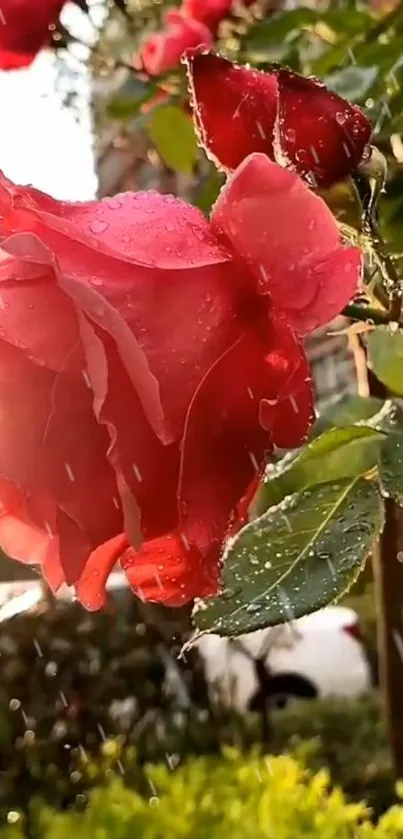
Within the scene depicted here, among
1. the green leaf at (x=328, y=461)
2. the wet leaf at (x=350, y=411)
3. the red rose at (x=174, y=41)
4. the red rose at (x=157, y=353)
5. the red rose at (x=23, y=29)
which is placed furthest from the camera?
the red rose at (x=174, y=41)

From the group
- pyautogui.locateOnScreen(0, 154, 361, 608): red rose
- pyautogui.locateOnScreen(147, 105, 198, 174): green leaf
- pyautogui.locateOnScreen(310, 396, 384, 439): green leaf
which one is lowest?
pyautogui.locateOnScreen(310, 396, 384, 439): green leaf

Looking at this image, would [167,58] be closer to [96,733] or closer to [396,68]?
[396,68]

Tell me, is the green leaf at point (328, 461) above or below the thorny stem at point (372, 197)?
below

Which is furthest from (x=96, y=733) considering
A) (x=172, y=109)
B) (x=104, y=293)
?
(x=104, y=293)

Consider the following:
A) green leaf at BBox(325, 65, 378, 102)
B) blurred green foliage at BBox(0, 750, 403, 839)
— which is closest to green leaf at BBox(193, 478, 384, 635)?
green leaf at BBox(325, 65, 378, 102)

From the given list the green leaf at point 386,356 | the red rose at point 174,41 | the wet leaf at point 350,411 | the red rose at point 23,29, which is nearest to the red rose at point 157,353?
the green leaf at point 386,356

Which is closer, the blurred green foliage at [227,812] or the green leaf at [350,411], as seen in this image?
the green leaf at [350,411]

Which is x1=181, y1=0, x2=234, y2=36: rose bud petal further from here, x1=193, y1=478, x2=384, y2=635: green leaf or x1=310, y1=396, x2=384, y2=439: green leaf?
x1=193, y1=478, x2=384, y2=635: green leaf

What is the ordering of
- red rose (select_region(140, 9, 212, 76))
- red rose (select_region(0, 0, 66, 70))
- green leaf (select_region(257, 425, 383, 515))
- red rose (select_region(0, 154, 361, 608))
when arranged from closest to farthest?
red rose (select_region(0, 154, 361, 608)) → green leaf (select_region(257, 425, 383, 515)) → red rose (select_region(0, 0, 66, 70)) → red rose (select_region(140, 9, 212, 76))

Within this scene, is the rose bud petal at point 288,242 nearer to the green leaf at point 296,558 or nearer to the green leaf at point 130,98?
the green leaf at point 296,558
